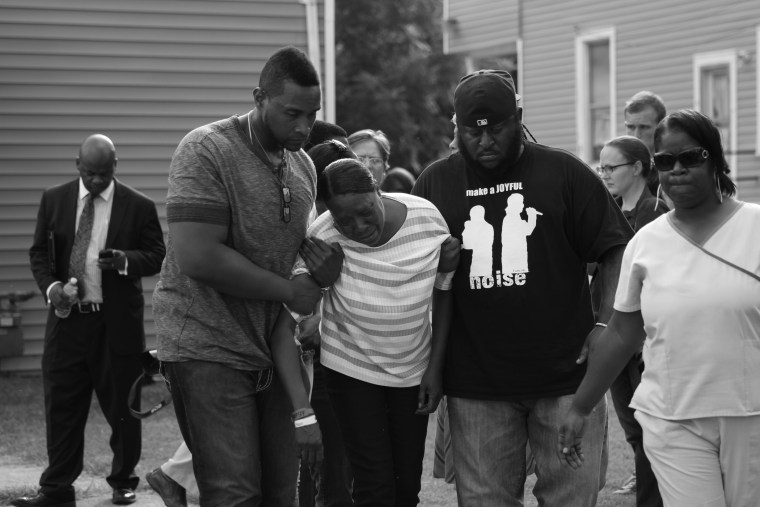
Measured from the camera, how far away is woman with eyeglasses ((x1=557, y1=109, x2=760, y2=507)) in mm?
3834

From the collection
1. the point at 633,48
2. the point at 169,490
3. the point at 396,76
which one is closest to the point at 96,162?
the point at 169,490

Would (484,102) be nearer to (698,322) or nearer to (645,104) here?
(698,322)

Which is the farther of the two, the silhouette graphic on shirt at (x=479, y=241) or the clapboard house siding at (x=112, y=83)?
the clapboard house siding at (x=112, y=83)

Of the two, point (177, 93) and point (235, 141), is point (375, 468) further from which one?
point (177, 93)

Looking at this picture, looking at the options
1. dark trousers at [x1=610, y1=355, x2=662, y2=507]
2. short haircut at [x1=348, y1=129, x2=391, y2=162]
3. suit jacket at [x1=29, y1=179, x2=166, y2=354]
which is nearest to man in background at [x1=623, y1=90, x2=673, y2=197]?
short haircut at [x1=348, y1=129, x2=391, y2=162]

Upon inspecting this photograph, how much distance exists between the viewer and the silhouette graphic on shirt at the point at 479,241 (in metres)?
4.50

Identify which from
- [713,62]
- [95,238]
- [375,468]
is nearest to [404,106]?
[713,62]

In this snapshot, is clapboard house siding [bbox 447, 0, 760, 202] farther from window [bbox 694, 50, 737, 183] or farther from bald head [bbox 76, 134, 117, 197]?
bald head [bbox 76, 134, 117, 197]

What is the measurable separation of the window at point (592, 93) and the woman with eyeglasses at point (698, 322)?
18087 mm

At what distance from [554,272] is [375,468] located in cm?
104

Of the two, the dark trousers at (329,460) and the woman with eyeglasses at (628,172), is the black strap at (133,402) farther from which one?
the woman with eyeglasses at (628,172)

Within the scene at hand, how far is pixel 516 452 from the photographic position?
15.0 ft

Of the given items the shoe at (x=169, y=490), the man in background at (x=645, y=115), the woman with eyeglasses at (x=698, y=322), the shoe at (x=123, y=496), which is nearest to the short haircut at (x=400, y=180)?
the man in background at (x=645, y=115)

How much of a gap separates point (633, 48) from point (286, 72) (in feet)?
57.6
